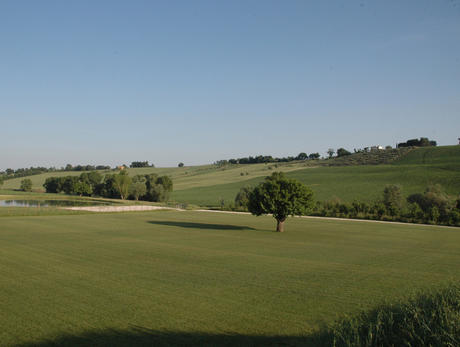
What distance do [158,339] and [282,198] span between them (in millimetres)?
29584

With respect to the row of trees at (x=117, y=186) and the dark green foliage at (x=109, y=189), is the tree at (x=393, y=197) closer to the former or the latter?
the row of trees at (x=117, y=186)

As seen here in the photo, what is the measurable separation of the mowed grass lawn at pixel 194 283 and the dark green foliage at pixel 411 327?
1.63 metres

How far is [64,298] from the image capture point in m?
14.6

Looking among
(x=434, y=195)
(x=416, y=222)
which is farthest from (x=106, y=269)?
(x=434, y=195)

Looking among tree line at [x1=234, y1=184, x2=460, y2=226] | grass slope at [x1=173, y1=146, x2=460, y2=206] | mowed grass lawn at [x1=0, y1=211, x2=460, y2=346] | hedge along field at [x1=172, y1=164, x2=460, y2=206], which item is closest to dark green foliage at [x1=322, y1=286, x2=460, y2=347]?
mowed grass lawn at [x1=0, y1=211, x2=460, y2=346]

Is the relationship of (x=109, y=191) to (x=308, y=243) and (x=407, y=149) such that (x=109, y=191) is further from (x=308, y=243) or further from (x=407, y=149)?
(x=407, y=149)

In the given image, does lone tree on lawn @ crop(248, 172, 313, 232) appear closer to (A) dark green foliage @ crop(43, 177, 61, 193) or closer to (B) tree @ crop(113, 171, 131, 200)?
(B) tree @ crop(113, 171, 131, 200)

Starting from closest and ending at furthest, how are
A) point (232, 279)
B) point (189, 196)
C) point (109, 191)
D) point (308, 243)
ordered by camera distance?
1. point (232, 279)
2. point (308, 243)
3. point (189, 196)
4. point (109, 191)

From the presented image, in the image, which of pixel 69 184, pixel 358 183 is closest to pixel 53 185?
pixel 69 184

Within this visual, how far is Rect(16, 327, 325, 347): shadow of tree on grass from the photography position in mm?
10562

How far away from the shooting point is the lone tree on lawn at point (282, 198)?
39375 mm

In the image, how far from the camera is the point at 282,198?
3941 cm

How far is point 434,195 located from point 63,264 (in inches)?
2547

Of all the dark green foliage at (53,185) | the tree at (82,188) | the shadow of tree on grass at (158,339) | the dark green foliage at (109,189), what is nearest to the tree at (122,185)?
the dark green foliage at (109,189)
